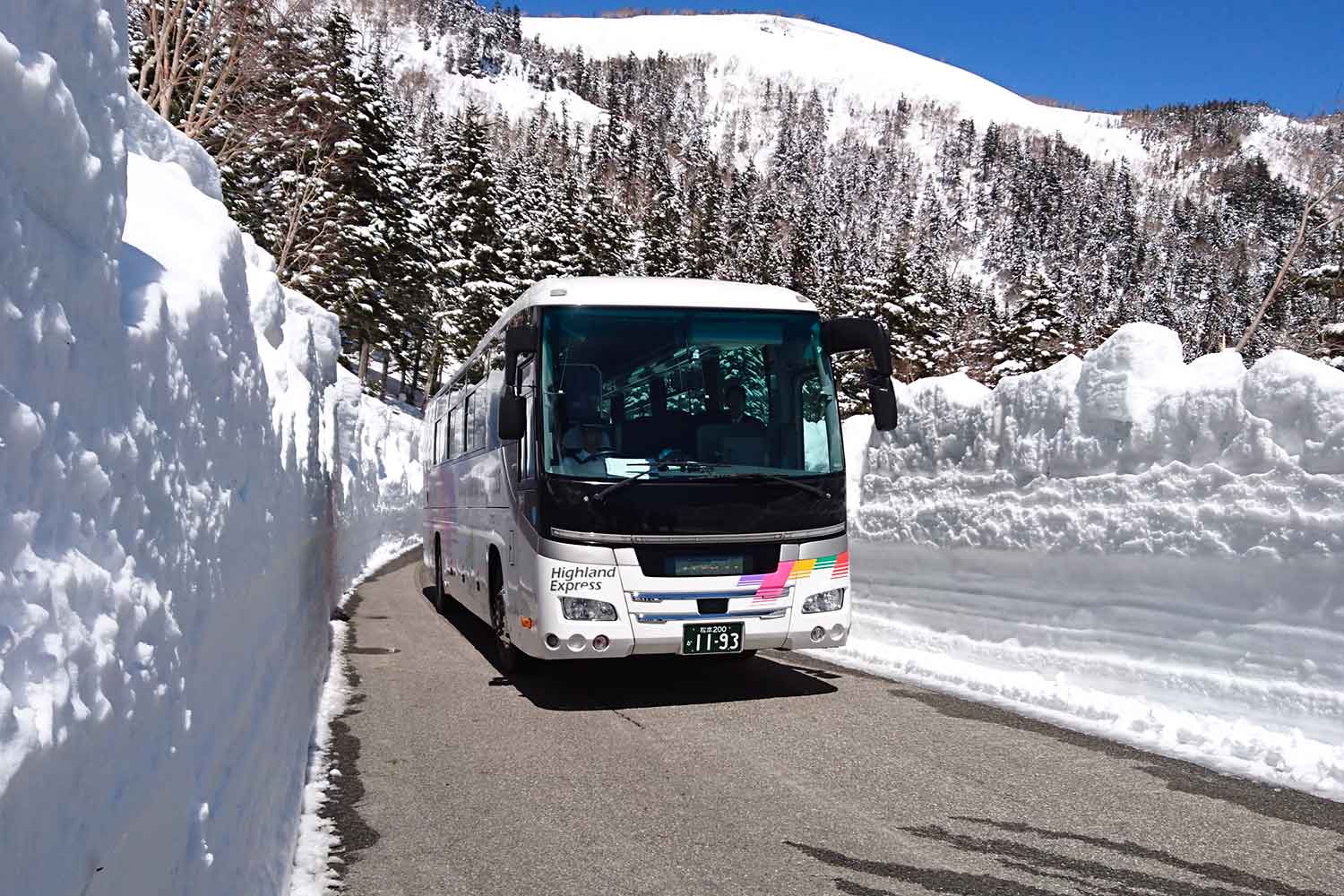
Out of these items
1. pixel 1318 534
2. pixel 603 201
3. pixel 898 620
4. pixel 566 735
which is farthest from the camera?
pixel 603 201

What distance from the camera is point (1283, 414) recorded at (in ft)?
23.0

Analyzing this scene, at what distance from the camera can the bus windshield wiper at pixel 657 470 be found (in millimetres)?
8047

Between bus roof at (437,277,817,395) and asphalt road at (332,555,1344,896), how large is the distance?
3.37 m

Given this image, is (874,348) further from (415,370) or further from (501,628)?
(415,370)

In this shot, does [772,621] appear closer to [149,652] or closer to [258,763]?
[258,763]

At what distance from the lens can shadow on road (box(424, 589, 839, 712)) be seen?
8516 millimetres

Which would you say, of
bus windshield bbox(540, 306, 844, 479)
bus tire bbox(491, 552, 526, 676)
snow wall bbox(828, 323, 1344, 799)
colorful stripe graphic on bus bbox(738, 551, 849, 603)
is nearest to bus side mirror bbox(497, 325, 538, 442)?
bus windshield bbox(540, 306, 844, 479)

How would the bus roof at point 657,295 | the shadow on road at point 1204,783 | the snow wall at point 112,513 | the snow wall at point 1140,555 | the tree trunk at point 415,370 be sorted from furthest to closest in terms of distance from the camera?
1. the tree trunk at point 415,370
2. the bus roof at point 657,295
3. the snow wall at point 1140,555
4. the shadow on road at point 1204,783
5. the snow wall at point 112,513

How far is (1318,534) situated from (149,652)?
22.9 feet

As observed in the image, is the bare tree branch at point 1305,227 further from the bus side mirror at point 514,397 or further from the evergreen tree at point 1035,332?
the evergreen tree at point 1035,332

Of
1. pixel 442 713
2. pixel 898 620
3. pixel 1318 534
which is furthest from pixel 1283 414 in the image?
pixel 442 713

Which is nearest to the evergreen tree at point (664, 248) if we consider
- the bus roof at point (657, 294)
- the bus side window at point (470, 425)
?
the bus side window at point (470, 425)

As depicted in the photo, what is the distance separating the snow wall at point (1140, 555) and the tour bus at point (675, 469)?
6.24 feet

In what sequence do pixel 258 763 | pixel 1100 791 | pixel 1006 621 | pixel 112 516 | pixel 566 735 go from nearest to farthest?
pixel 112 516 → pixel 258 763 → pixel 1100 791 → pixel 566 735 → pixel 1006 621
